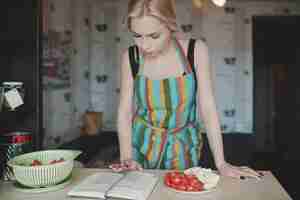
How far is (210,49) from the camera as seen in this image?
11.4 ft

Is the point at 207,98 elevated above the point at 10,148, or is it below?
above

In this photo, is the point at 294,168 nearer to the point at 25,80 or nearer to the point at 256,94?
the point at 256,94

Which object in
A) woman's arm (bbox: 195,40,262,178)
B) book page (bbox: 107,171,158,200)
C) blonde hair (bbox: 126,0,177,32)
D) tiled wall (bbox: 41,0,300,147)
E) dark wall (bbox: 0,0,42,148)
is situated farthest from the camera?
tiled wall (bbox: 41,0,300,147)

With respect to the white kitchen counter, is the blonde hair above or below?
above

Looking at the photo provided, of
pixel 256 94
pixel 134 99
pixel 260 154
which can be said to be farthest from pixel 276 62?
pixel 134 99

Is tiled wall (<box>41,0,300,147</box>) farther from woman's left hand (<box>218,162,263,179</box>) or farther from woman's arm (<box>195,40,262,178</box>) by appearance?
woman's left hand (<box>218,162,263,179</box>)

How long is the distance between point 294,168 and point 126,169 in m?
2.79

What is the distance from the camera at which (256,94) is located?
3516 millimetres

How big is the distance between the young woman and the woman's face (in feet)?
0.26

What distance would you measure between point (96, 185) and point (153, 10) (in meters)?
0.53

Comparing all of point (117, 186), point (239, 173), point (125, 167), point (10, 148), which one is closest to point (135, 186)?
point (117, 186)

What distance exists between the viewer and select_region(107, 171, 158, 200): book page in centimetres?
80

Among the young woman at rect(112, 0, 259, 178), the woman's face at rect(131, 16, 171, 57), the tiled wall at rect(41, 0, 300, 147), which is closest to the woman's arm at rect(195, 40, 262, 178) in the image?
the young woman at rect(112, 0, 259, 178)

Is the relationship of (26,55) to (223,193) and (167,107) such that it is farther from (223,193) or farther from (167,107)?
(223,193)
